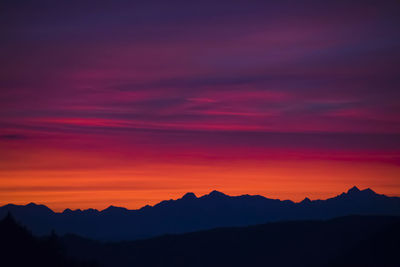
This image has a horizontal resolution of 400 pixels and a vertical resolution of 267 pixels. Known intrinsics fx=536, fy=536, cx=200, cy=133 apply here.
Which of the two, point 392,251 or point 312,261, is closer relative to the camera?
point 392,251

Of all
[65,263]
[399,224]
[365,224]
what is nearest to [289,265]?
[365,224]

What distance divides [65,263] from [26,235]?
204 inches

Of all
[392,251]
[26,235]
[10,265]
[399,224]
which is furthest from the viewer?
[399,224]

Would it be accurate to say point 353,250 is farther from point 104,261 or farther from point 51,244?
point 51,244

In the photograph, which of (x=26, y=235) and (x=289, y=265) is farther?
(x=289, y=265)

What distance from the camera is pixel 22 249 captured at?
180 ft

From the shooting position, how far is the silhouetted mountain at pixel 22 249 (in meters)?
53.4

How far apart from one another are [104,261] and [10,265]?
13872cm

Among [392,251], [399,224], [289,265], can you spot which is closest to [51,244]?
[392,251]

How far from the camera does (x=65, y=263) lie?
57812mm

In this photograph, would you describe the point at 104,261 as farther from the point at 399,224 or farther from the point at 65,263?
the point at 65,263

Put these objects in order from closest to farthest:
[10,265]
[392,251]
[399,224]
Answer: [10,265], [392,251], [399,224]

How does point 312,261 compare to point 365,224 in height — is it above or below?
below

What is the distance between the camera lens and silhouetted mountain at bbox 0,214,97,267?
53375 millimetres
